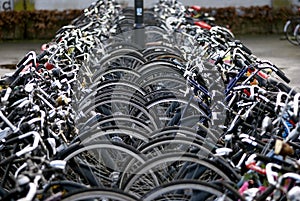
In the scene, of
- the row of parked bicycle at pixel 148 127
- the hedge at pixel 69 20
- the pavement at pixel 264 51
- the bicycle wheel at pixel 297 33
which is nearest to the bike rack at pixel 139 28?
the row of parked bicycle at pixel 148 127

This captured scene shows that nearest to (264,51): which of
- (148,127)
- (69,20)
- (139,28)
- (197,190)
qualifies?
(69,20)

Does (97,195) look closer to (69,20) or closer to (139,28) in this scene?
(139,28)

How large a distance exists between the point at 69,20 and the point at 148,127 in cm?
1342

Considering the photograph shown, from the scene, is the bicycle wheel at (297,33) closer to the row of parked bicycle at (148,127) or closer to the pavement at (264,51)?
the pavement at (264,51)

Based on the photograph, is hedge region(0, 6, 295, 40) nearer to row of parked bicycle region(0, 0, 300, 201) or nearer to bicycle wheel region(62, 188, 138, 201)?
row of parked bicycle region(0, 0, 300, 201)

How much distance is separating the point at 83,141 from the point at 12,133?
1.98 ft

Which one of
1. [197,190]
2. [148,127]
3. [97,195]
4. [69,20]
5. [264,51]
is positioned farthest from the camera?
[69,20]

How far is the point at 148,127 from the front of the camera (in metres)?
5.80

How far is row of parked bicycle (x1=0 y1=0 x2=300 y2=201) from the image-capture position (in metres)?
3.88

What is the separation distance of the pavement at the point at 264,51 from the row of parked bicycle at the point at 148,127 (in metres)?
5.13

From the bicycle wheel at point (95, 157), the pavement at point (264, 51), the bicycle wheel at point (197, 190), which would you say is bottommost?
the pavement at point (264, 51)

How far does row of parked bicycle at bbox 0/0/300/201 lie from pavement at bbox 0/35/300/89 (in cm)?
513

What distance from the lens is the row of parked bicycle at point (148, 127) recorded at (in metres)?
3.88

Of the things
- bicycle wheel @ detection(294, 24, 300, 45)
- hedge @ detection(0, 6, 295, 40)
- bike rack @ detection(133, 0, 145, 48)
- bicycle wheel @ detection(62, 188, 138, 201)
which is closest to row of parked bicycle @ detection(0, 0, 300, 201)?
bicycle wheel @ detection(62, 188, 138, 201)
